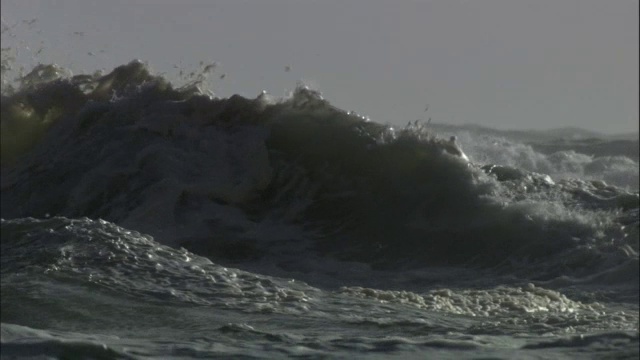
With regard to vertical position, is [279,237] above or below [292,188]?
below

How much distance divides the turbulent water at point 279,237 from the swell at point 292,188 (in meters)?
0.02

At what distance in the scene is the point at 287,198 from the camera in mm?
9734

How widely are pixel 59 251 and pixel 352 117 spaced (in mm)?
3856

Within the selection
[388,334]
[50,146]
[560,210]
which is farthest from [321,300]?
[50,146]

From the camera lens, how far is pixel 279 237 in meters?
9.05

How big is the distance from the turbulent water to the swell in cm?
2

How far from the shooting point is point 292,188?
984cm

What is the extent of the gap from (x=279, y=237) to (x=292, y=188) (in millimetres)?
854

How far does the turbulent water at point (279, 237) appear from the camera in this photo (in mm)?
5184

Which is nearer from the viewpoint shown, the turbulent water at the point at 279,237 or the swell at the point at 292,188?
the turbulent water at the point at 279,237

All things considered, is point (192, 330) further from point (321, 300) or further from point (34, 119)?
point (34, 119)

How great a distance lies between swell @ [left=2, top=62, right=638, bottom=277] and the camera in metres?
8.53

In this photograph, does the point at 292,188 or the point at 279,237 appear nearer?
the point at 279,237

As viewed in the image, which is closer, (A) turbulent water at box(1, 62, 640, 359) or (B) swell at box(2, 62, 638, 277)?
(A) turbulent water at box(1, 62, 640, 359)
